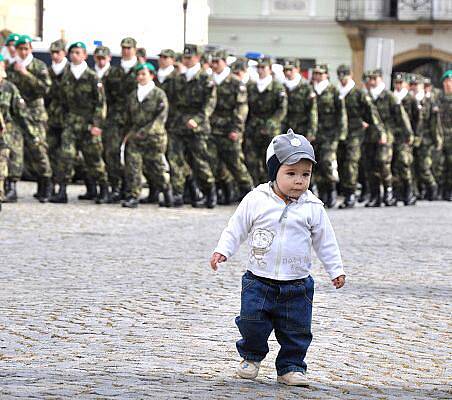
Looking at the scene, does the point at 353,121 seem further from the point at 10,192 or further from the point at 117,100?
the point at 10,192

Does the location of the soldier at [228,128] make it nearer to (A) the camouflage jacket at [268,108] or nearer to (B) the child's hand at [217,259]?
(A) the camouflage jacket at [268,108]

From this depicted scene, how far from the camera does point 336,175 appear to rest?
70.8 feet

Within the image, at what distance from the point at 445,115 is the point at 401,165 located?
7.90 ft

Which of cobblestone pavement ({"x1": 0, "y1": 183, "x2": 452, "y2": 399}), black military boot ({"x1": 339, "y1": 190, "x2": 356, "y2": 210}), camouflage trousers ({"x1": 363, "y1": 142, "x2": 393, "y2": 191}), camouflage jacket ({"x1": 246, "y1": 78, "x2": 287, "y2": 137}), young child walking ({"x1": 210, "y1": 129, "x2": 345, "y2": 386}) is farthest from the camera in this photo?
camouflage trousers ({"x1": 363, "y1": 142, "x2": 393, "y2": 191})

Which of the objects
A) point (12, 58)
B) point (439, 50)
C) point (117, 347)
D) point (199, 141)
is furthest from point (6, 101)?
point (439, 50)

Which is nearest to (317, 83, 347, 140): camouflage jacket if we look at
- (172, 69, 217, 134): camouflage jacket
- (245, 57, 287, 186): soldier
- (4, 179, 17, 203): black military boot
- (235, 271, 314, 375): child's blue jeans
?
(245, 57, 287, 186): soldier

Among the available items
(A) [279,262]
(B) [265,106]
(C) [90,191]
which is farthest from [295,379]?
(B) [265,106]

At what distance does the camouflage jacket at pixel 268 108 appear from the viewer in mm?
Result: 20828

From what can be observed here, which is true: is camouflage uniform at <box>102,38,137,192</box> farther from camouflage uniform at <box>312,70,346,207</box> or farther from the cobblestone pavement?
the cobblestone pavement

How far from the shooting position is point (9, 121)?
709 inches

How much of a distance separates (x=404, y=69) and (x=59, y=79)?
33.5 m

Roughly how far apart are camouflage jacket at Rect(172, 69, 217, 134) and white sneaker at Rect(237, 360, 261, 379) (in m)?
12.6

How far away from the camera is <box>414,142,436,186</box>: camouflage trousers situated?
25766 mm

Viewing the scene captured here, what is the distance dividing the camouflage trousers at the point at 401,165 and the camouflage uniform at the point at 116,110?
532 cm
